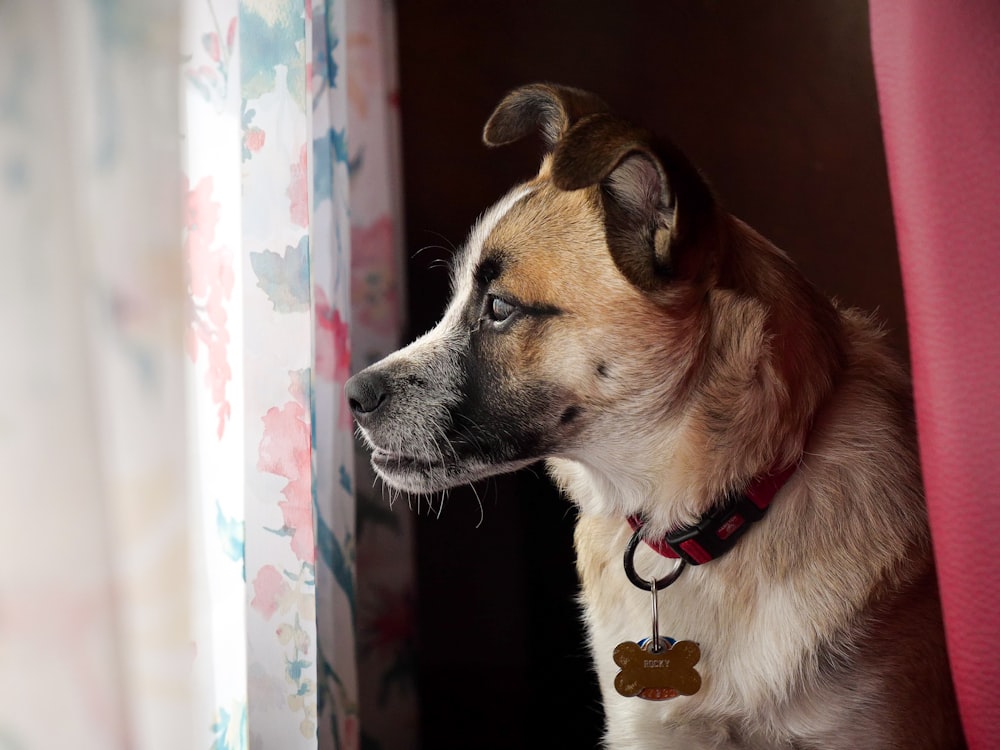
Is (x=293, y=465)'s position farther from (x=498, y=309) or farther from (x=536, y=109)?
(x=536, y=109)

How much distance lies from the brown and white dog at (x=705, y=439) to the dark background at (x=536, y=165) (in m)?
0.91

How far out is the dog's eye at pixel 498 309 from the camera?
3.99 feet

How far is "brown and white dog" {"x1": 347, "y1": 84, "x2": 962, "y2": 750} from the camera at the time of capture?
1080mm

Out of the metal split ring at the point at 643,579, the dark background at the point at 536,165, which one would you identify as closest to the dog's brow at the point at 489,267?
the metal split ring at the point at 643,579

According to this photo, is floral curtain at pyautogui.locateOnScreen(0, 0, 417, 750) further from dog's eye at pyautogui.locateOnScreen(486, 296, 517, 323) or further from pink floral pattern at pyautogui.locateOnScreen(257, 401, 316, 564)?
dog's eye at pyautogui.locateOnScreen(486, 296, 517, 323)

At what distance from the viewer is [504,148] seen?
2.26 metres

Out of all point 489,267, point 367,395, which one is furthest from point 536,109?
point 367,395

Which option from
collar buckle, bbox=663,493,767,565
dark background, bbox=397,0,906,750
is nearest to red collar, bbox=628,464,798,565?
collar buckle, bbox=663,493,767,565

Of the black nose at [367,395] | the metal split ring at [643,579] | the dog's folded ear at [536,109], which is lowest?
the metal split ring at [643,579]

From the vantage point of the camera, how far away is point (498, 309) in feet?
4.03

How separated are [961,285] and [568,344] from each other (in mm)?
506

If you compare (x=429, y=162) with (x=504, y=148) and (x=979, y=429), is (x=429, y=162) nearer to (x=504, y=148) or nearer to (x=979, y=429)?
(x=504, y=148)

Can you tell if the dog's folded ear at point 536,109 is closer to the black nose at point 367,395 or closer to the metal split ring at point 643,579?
the black nose at point 367,395

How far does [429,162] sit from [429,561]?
1.06m
